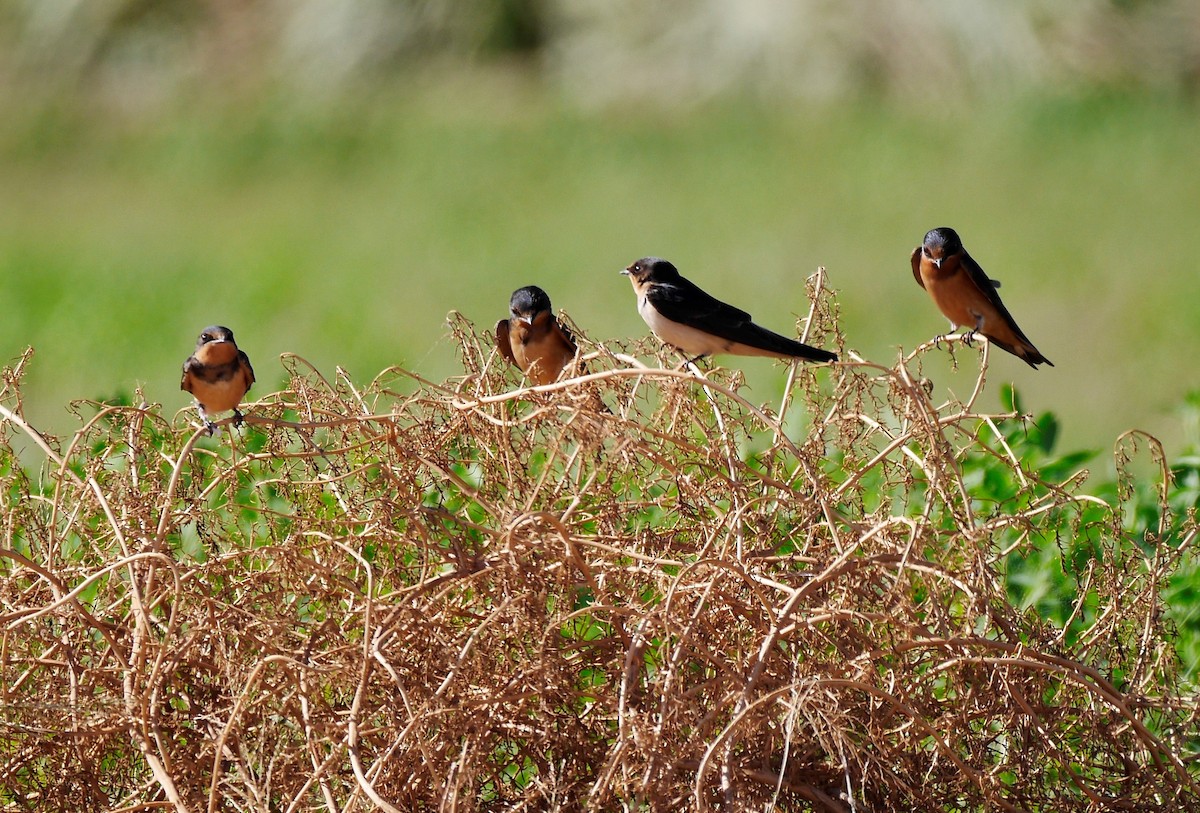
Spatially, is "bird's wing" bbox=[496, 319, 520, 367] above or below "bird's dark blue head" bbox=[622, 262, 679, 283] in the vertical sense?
below

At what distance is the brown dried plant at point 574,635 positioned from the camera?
2.73 m

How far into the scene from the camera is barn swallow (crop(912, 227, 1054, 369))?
4430 mm

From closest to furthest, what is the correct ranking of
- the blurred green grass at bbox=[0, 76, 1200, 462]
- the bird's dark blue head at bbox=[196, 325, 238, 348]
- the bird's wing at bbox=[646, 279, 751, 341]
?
the bird's dark blue head at bbox=[196, 325, 238, 348] → the bird's wing at bbox=[646, 279, 751, 341] → the blurred green grass at bbox=[0, 76, 1200, 462]

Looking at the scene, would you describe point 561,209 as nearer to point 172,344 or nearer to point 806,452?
point 172,344

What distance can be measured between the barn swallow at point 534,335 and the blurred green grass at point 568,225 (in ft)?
16.6

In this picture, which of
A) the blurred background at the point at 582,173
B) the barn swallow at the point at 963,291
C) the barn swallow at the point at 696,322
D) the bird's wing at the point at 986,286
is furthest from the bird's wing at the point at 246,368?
the blurred background at the point at 582,173

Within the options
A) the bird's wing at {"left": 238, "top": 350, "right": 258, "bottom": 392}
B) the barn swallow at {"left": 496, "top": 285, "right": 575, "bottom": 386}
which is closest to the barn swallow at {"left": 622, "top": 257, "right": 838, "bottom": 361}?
the barn swallow at {"left": 496, "top": 285, "right": 575, "bottom": 386}

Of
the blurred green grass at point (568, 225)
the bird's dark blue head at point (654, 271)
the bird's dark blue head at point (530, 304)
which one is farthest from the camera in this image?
the blurred green grass at point (568, 225)

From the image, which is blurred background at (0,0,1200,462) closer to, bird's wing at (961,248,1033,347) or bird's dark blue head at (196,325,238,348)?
bird's wing at (961,248,1033,347)

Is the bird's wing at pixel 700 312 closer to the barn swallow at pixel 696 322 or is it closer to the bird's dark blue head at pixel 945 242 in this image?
the barn swallow at pixel 696 322

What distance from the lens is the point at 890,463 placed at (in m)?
3.31

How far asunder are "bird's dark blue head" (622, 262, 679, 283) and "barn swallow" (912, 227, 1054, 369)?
2.34 ft

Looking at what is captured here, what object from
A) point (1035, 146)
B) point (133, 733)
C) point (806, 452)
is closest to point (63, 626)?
point (133, 733)

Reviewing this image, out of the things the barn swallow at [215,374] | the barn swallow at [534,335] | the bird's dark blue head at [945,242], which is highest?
the bird's dark blue head at [945,242]
